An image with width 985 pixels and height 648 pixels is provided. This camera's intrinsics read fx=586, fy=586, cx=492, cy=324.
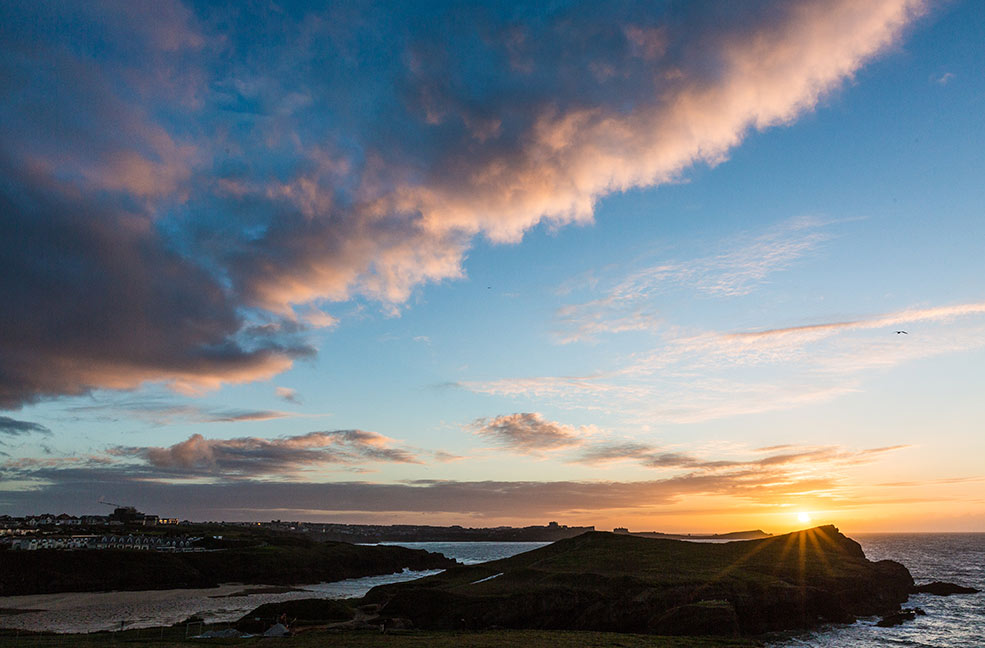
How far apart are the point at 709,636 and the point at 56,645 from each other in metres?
53.8

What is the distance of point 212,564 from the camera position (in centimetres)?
13275

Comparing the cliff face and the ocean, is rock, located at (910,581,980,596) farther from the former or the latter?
the cliff face

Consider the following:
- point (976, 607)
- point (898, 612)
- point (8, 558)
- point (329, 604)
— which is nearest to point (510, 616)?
point (329, 604)

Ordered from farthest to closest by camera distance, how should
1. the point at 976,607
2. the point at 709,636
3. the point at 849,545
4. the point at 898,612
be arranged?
the point at 849,545
the point at 976,607
the point at 898,612
the point at 709,636

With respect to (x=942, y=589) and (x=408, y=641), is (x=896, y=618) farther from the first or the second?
(x=408, y=641)

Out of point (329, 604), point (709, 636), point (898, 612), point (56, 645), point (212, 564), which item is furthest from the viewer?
point (212, 564)

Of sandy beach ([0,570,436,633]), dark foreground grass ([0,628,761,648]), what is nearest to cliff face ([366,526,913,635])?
dark foreground grass ([0,628,761,648])

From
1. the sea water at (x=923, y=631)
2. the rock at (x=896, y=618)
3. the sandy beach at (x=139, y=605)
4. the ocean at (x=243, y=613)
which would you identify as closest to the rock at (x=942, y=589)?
the ocean at (x=243, y=613)

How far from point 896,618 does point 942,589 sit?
124ft

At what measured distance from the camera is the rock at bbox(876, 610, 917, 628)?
6688 centimetres

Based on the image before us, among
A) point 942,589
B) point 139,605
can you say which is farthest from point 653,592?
point 139,605

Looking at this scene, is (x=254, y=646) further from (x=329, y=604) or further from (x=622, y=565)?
(x=622, y=565)

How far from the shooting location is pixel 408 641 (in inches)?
1832

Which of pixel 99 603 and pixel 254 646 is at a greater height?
pixel 254 646
